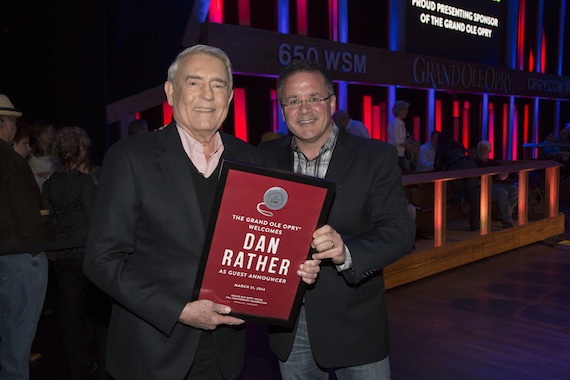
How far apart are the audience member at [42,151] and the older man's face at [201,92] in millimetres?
3674

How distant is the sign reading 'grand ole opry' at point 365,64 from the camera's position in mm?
7574

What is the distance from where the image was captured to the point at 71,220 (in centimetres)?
355

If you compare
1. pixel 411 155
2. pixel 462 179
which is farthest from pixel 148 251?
pixel 411 155

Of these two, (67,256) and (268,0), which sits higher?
(268,0)

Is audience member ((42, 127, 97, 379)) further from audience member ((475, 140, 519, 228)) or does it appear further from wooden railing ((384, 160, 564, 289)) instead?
audience member ((475, 140, 519, 228))

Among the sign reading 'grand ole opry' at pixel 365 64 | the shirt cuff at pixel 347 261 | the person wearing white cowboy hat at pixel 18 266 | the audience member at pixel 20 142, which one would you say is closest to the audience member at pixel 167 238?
the shirt cuff at pixel 347 261

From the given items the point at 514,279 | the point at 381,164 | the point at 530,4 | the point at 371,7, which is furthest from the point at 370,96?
the point at 381,164

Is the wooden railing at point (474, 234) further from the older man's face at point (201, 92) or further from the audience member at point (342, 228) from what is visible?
the older man's face at point (201, 92)

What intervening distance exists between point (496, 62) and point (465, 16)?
1.98m

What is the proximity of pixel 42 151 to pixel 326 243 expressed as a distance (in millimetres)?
4469

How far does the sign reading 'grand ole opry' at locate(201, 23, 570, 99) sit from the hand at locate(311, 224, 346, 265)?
19.2ft

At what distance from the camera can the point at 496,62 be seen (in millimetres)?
14383

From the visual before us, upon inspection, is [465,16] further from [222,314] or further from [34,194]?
[222,314]

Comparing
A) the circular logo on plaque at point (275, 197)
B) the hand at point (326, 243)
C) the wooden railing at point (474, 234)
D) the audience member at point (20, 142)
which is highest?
the audience member at point (20, 142)
